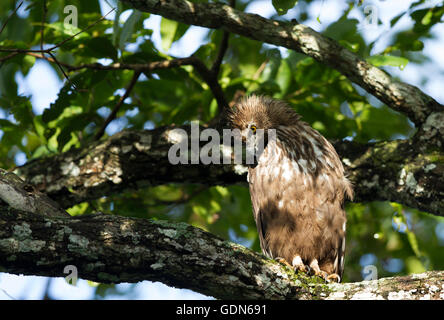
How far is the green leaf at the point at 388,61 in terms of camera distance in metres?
4.51

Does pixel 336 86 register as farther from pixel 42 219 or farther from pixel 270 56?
pixel 42 219

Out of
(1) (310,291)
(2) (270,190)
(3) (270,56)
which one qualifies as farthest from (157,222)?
(3) (270,56)

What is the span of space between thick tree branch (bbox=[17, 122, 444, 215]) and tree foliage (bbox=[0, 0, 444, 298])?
0.24 metres

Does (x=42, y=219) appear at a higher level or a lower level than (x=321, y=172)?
lower

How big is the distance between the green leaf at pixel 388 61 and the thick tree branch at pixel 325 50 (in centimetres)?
26

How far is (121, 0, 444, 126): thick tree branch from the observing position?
4246 mm

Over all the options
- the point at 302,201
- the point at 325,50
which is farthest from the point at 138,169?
the point at 325,50

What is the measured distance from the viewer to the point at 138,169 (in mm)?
4750

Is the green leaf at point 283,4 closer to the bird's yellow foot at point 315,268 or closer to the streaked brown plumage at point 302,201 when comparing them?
the streaked brown plumage at point 302,201

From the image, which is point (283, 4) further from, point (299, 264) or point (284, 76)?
point (299, 264)
